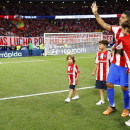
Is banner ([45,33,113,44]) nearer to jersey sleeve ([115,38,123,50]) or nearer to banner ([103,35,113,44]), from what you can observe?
banner ([103,35,113,44])

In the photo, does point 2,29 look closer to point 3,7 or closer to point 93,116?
point 3,7

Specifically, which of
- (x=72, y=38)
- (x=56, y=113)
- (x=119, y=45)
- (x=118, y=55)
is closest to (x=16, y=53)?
(x=72, y=38)

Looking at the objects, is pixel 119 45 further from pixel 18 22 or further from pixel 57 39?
pixel 18 22

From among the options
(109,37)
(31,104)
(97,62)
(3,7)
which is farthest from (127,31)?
(3,7)

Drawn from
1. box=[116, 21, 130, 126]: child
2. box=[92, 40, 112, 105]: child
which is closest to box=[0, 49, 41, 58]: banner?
box=[92, 40, 112, 105]: child

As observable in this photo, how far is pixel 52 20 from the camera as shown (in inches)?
1527

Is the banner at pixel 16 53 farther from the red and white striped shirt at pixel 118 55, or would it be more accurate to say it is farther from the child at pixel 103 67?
the red and white striped shirt at pixel 118 55

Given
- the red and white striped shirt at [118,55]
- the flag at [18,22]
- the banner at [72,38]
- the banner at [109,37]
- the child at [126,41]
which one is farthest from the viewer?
the flag at [18,22]

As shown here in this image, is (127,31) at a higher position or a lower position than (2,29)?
lower

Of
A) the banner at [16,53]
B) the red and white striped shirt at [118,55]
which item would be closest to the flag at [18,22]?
the banner at [16,53]

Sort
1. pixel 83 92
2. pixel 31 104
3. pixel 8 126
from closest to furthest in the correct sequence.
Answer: pixel 8 126 → pixel 31 104 → pixel 83 92

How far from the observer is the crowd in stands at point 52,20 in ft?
111

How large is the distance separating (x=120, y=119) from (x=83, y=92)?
226cm

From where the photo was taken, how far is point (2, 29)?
3106 centimetres
